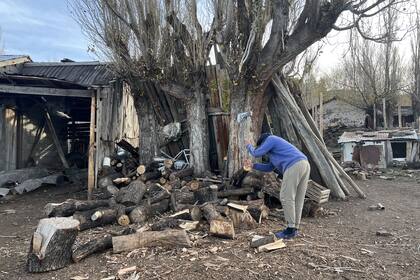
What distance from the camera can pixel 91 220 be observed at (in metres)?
6.52

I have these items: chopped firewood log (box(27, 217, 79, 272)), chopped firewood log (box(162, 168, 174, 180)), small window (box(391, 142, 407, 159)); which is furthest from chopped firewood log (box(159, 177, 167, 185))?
small window (box(391, 142, 407, 159))

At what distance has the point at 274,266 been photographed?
4340 mm

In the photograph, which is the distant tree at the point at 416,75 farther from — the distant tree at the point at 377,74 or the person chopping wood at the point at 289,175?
→ the person chopping wood at the point at 289,175

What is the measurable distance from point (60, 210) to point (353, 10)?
633 cm

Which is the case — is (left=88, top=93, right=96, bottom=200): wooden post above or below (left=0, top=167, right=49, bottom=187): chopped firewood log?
above

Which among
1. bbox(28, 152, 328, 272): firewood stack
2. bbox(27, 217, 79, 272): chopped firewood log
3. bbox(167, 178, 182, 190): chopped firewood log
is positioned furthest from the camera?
bbox(167, 178, 182, 190): chopped firewood log

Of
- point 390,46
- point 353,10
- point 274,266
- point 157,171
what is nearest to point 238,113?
point 157,171

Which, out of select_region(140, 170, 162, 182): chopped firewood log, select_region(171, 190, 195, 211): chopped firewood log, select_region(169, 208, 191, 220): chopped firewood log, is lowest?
select_region(169, 208, 191, 220): chopped firewood log

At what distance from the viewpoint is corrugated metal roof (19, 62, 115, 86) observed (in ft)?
35.4

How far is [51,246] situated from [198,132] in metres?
4.84

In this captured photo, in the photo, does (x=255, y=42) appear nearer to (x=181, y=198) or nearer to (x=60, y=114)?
(x=181, y=198)

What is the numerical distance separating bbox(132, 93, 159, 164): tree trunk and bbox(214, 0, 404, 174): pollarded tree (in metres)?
2.44

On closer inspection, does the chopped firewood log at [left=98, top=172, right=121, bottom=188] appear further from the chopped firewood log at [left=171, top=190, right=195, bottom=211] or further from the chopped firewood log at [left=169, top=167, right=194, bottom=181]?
the chopped firewood log at [left=171, top=190, right=195, bottom=211]

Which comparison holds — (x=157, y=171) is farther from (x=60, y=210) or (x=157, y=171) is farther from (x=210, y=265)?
(x=210, y=265)
